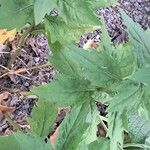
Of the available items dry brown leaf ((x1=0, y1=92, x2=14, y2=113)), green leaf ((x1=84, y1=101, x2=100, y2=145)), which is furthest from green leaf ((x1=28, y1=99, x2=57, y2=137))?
dry brown leaf ((x1=0, y1=92, x2=14, y2=113))

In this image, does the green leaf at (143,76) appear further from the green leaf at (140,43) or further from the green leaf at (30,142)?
Result: the green leaf at (30,142)

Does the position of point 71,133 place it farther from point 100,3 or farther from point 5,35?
point 5,35

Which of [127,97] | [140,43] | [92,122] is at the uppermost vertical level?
[140,43]

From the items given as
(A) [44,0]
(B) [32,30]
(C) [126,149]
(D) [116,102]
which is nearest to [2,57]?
(B) [32,30]

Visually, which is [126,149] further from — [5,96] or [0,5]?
[0,5]

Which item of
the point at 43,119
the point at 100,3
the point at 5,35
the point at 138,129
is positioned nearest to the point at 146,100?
the point at 43,119

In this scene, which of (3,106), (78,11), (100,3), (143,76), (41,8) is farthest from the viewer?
(3,106)
